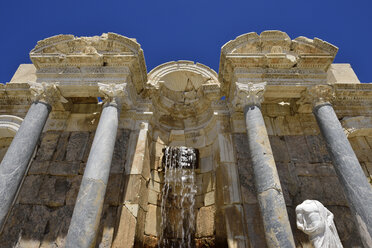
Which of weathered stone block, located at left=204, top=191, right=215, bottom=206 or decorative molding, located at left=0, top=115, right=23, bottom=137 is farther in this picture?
decorative molding, located at left=0, top=115, right=23, bottom=137

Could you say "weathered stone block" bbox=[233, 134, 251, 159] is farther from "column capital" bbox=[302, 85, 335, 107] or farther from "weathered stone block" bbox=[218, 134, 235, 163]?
"column capital" bbox=[302, 85, 335, 107]

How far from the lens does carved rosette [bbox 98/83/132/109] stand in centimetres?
632

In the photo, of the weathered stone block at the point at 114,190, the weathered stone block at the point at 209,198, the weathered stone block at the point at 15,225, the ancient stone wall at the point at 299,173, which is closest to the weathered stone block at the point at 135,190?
the weathered stone block at the point at 114,190

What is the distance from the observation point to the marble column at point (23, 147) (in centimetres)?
493

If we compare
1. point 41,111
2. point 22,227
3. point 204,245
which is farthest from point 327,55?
point 22,227

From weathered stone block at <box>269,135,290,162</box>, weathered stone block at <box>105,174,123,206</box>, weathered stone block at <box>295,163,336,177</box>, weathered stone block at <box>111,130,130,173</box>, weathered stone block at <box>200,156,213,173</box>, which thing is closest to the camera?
weathered stone block at <box>105,174,123,206</box>

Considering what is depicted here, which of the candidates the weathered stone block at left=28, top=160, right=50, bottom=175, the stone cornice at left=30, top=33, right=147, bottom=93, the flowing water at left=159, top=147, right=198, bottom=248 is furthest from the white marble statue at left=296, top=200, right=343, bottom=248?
the weathered stone block at left=28, top=160, right=50, bottom=175

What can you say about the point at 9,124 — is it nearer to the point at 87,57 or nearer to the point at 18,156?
the point at 18,156

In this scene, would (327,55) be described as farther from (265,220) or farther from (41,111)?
(41,111)

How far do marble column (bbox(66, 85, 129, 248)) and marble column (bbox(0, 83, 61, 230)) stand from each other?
149 cm

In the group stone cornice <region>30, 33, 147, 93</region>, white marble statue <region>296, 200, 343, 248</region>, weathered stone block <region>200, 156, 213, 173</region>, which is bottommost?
white marble statue <region>296, 200, 343, 248</region>

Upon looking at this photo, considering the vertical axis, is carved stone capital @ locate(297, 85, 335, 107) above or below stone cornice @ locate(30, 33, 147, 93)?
below

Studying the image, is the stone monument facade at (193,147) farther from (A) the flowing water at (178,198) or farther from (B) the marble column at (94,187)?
(A) the flowing water at (178,198)

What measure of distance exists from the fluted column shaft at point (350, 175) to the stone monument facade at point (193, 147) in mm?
21
